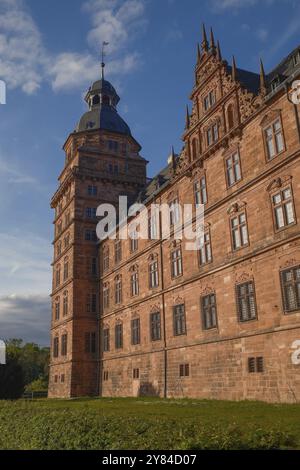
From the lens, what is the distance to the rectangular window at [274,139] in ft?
69.4

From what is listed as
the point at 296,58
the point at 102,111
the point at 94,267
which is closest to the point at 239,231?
the point at 296,58

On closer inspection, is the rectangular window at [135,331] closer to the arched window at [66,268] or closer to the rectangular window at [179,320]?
the rectangular window at [179,320]

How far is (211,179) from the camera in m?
26.3

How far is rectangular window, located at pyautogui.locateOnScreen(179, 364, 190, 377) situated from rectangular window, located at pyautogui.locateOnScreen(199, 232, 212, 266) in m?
6.22

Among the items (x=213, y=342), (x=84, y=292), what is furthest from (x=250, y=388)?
(x=84, y=292)

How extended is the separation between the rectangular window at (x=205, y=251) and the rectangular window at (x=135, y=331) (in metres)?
9.89

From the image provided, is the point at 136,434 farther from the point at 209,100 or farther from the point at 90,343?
the point at 90,343

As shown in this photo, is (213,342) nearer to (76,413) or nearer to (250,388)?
(250,388)

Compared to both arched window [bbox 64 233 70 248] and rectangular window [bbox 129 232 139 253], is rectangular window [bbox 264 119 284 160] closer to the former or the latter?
rectangular window [bbox 129 232 139 253]

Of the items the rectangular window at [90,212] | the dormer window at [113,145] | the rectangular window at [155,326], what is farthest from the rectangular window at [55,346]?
the dormer window at [113,145]

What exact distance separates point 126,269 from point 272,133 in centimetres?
1890

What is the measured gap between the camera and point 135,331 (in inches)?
1344

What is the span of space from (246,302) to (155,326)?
10456 millimetres
